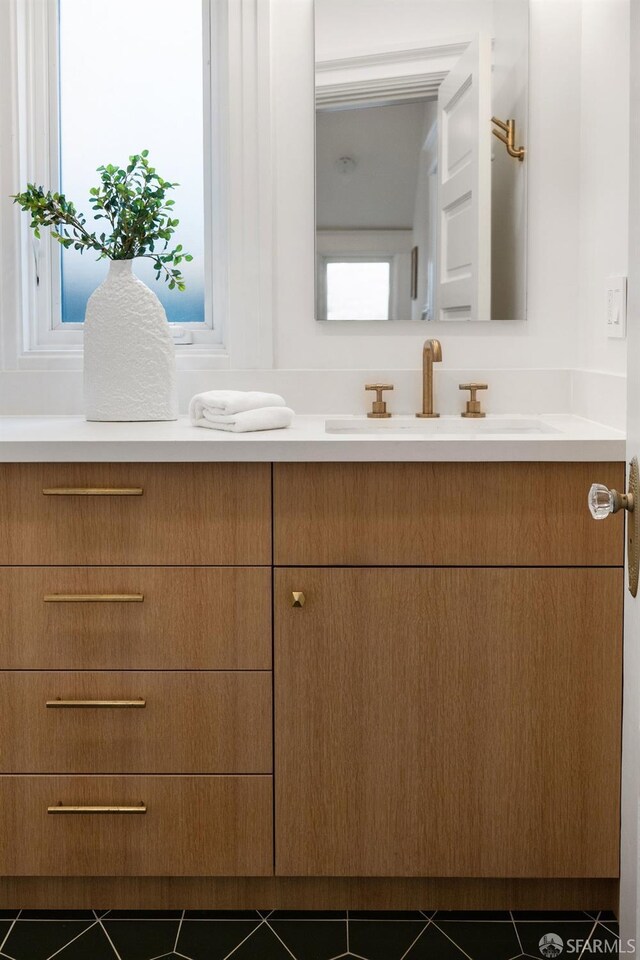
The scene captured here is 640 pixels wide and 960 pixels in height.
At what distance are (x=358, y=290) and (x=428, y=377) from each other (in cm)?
27

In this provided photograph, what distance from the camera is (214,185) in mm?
2424

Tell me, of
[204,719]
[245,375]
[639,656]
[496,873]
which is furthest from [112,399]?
[639,656]

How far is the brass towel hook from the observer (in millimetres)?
2289

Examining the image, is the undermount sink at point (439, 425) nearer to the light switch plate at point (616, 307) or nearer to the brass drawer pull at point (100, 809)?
the light switch plate at point (616, 307)

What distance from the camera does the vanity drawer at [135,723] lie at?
5.88 feet

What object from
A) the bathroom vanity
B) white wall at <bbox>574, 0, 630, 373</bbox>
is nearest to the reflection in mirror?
white wall at <bbox>574, 0, 630, 373</bbox>

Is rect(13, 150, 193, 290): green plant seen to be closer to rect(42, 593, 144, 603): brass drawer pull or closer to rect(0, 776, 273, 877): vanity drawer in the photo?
rect(42, 593, 144, 603): brass drawer pull

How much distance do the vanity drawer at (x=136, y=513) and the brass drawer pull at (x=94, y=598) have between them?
6cm

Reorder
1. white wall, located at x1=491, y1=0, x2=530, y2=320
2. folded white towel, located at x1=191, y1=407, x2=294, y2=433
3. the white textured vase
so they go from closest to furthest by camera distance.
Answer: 1. folded white towel, located at x1=191, y1=407, x2=294, y2=433
2. the white textured vase
3. white wall, located at x1=491, y1=0, x2=530, y2=320

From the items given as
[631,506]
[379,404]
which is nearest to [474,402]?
[379,404]

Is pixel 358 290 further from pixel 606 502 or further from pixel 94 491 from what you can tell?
pixel 606 502

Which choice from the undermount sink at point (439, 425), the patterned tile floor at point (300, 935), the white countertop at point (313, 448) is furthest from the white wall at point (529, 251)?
the patterned tile floor at point (300, 935)

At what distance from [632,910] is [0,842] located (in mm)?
1214

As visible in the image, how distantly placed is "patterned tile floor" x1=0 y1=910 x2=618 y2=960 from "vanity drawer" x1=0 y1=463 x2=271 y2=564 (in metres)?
0.68
